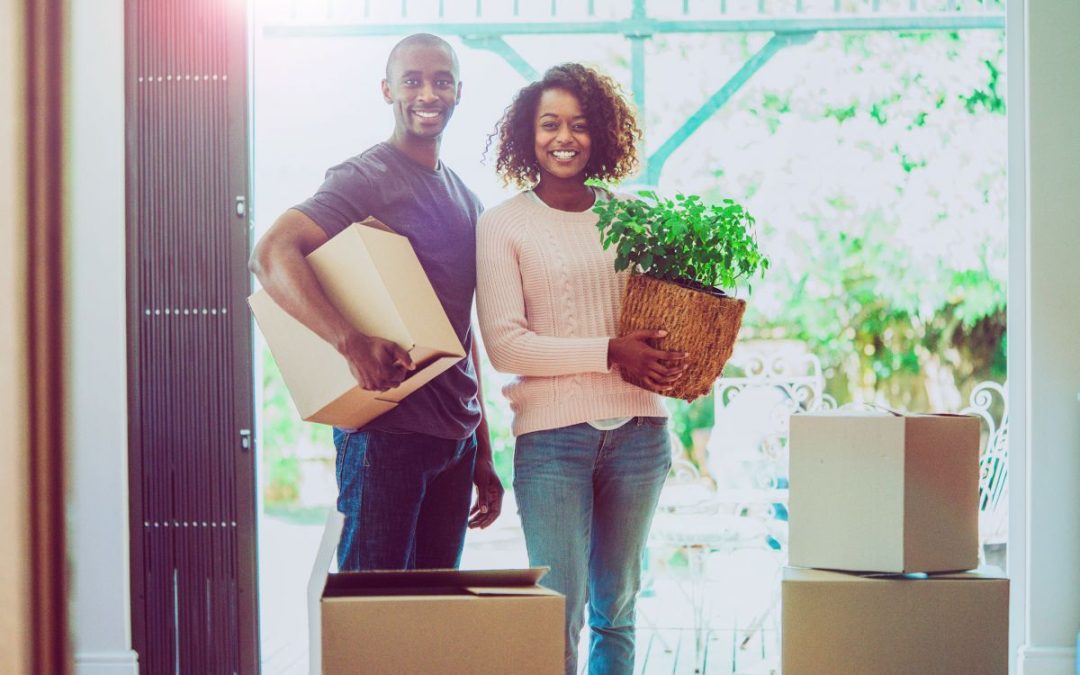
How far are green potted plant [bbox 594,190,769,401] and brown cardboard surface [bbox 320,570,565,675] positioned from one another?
648mm

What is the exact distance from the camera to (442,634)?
48.8 inches

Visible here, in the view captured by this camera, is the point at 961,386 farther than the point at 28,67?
Yes

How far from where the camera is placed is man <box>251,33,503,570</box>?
6.14 ft

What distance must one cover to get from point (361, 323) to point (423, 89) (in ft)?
1.82

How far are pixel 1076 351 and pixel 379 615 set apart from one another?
2.06 meters

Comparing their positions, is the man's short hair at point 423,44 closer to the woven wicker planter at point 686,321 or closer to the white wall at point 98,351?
the woven wicker planter at point 686,321

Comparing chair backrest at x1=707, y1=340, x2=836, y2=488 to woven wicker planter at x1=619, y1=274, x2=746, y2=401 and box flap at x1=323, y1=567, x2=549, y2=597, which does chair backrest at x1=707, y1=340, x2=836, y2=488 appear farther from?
box flap at x1=323, y1=567, x2=549, y2=597

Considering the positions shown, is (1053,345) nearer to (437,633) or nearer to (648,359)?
(648,359)

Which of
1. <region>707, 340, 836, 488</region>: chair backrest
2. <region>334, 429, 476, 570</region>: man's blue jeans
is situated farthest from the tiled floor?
<region>334, 429, 476, 570</region>: man's blue jeans

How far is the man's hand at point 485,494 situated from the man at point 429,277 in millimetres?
102

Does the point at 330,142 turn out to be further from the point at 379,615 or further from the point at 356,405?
the point at 379,615

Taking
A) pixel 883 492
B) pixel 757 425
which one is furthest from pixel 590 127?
pixel 757 425

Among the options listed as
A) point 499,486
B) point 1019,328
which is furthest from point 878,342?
point 499,486

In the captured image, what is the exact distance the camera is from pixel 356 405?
1.79 m
